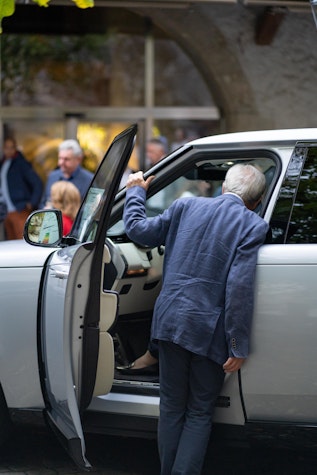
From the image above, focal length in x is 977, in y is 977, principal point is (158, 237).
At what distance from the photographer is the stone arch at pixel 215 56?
11.2 metres

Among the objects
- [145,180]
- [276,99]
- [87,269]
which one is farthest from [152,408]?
[276,99]

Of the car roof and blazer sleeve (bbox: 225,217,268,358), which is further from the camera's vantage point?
the car roof

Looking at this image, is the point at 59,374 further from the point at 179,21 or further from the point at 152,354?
the point at 179,21

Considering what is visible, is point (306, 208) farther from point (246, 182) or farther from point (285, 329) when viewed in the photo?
point (285, 329)

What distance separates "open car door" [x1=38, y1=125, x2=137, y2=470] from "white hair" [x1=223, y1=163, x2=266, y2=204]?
55 centimetres

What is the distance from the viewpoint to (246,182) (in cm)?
470

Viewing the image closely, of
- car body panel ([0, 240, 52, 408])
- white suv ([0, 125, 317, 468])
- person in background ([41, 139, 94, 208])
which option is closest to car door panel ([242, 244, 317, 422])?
white suv ([0, 125, 317, 468])

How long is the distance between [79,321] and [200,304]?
563mm

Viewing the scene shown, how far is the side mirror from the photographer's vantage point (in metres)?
5.09

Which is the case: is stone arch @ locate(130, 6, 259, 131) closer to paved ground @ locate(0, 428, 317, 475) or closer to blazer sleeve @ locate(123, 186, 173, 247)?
paved ground @ locate(0, 428, 317, 475)

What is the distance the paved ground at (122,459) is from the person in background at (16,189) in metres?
5.29

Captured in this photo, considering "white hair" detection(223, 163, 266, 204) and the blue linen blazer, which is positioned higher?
"white hair" detection(223, 163, 266, 204)

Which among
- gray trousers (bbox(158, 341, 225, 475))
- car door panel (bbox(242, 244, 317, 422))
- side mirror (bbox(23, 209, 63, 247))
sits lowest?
gray trousers (bbox(158, 341, 225, 475))

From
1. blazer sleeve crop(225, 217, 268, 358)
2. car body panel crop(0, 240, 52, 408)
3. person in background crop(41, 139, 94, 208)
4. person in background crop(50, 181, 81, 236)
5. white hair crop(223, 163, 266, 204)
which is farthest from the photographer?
person in background crop(41, 139, 94, 208)
